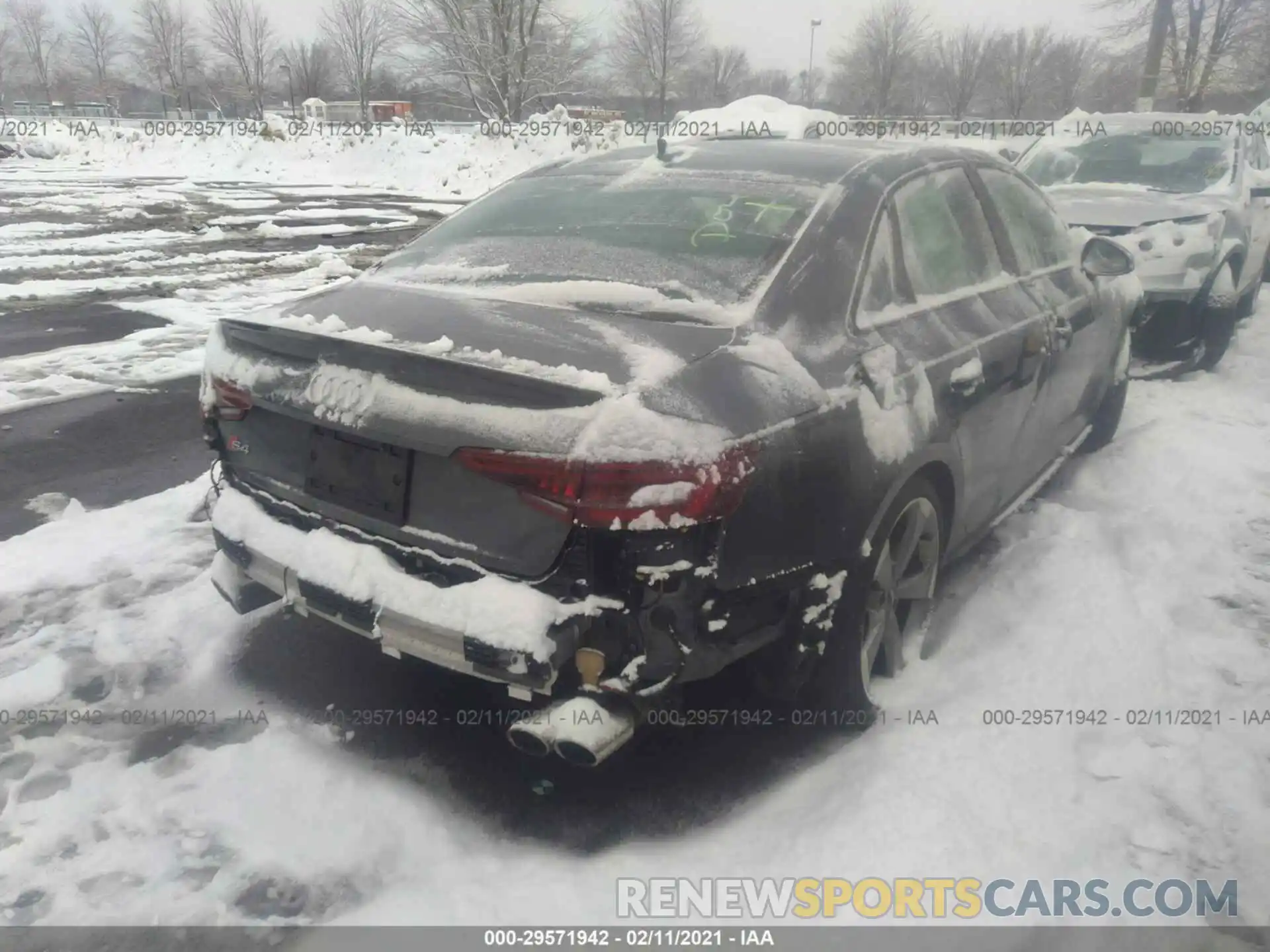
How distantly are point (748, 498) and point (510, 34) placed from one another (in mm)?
30233

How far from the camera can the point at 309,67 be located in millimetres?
67812

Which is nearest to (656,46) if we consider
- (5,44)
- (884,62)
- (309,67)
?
(884,62)

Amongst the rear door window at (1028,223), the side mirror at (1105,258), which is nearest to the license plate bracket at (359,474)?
the rear door window at (1028,223)

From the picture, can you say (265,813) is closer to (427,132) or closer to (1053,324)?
(1053,324)

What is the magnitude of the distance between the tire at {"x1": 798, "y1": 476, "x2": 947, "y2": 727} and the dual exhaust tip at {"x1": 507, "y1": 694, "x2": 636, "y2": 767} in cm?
67

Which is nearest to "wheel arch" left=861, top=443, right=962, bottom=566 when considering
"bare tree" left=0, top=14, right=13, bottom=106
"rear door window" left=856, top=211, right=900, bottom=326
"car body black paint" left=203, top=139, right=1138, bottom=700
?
"car body black paint" left=203, top=139, right=1138, bottom=700

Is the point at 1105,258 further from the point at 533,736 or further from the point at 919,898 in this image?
the point at 533,736

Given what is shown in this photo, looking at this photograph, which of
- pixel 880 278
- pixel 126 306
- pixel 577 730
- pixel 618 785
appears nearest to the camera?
pixel 577 730

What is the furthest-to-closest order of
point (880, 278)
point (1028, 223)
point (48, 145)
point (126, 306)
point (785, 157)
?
point (48, 145), point (126, 306), point (1028, 223), point (785, 157), point (880, 278)

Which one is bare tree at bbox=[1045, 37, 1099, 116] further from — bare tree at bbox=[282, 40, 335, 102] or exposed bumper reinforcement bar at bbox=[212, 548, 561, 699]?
exposed bumper reinforcement bar at bbox=[212, 548, 561, 699]

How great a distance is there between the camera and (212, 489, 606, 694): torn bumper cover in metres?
2.15

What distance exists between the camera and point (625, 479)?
2.03 metres

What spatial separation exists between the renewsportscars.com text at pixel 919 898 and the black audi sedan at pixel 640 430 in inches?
17.1

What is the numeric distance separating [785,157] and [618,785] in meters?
2.14
